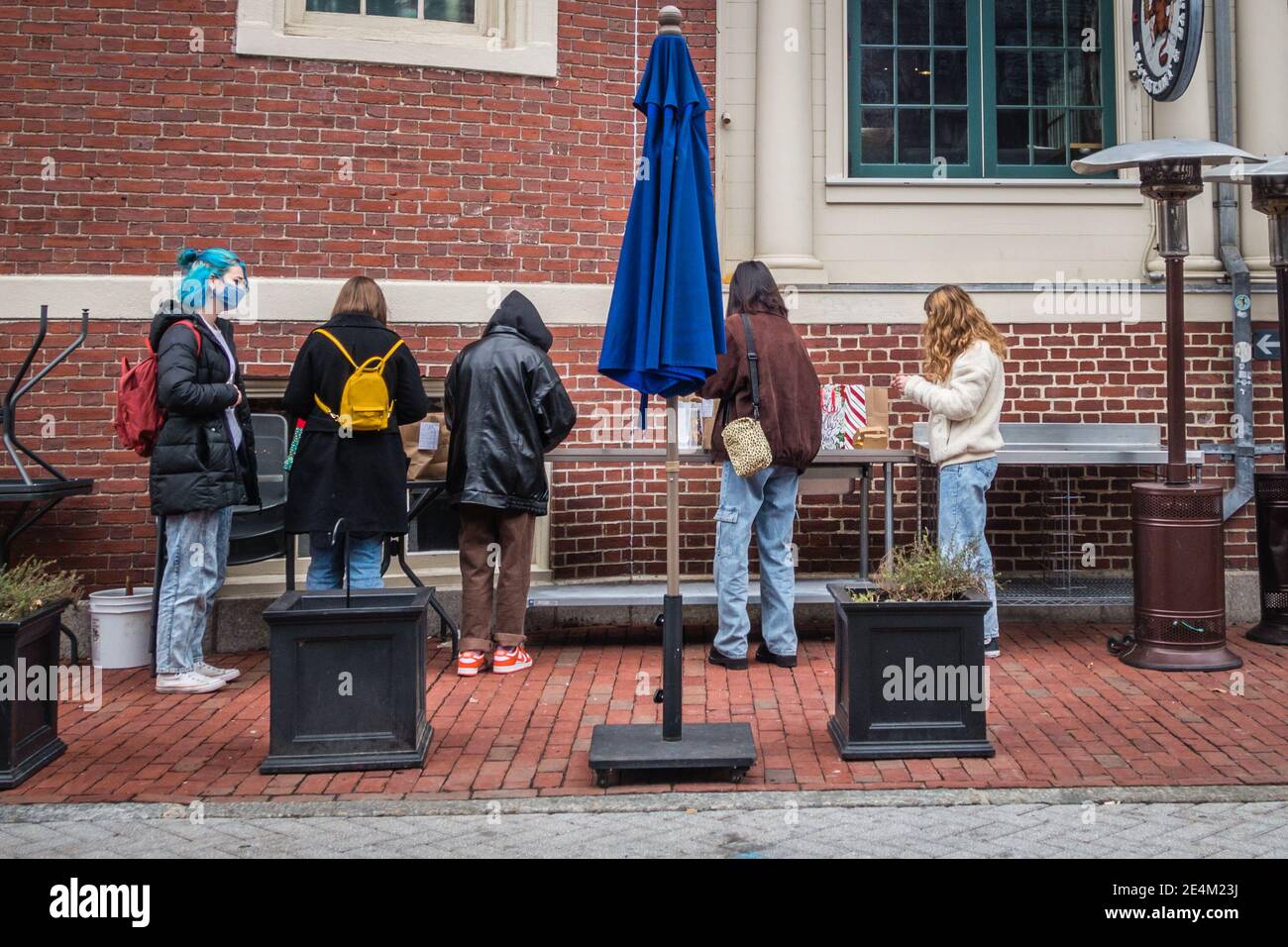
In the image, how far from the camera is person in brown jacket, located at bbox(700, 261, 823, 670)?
6.80 m

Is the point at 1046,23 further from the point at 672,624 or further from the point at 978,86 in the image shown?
the point at 672,624

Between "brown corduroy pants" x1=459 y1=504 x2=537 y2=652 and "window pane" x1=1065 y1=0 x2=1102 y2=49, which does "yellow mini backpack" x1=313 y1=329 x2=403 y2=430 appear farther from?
"window pane" x1=1065 y1=0 x2=1102 y2=49

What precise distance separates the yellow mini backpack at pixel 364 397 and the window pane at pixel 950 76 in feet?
15.4

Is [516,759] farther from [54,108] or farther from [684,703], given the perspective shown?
[54,108]

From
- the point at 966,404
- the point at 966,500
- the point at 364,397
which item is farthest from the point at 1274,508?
the point at 364,397

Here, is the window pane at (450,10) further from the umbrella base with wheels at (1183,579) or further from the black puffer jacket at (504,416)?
the umbrella base with wheels at (1183,579)

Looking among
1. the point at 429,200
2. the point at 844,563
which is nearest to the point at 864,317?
the point at 844,563

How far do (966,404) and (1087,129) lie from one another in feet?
10.8

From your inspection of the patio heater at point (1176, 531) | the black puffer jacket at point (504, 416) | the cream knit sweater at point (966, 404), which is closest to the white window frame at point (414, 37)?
the black puffer jacket at point (504, 416)

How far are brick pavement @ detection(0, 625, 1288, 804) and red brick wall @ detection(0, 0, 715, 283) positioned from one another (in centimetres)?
262

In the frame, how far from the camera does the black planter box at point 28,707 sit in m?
5.00

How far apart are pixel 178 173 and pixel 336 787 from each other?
4596mm

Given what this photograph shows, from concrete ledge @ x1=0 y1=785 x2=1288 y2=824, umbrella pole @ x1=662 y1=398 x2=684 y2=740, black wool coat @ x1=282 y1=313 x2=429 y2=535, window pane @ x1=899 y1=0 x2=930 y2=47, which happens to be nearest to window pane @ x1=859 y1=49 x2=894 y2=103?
window pane @ x1=899 y1=0 x2=930 y2=47

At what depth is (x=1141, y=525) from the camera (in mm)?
7117
